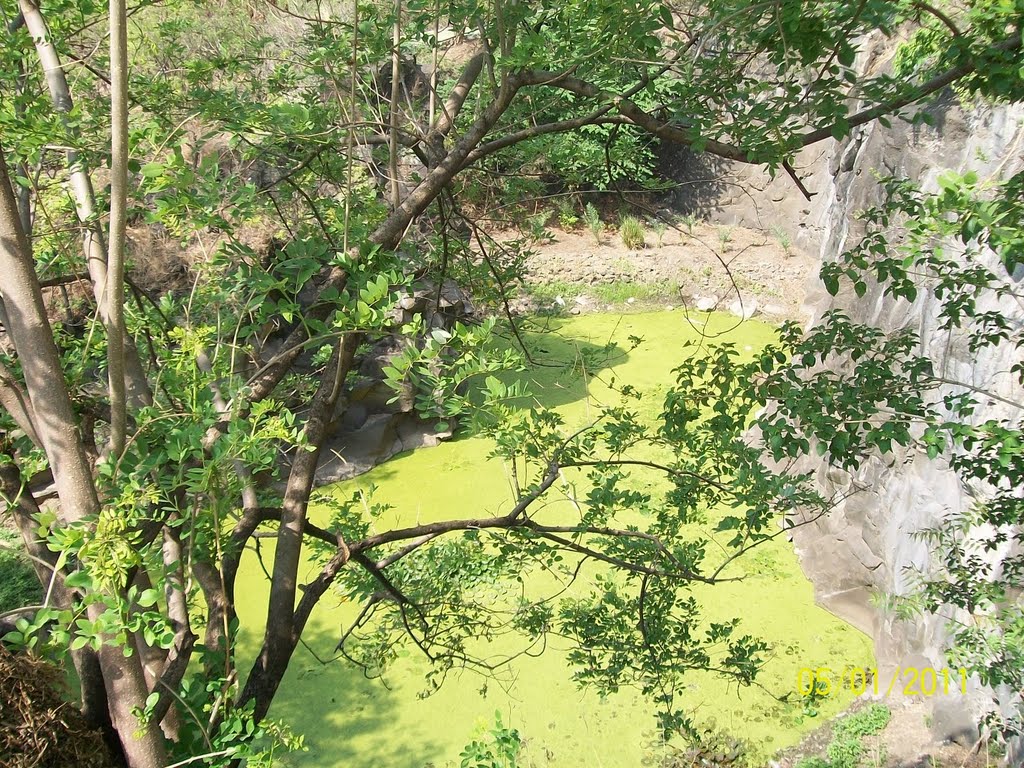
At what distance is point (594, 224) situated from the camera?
10602 mm

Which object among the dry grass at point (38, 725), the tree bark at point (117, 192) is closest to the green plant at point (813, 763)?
the dry grass at point (38, 725)

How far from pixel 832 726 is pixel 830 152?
7.60 m

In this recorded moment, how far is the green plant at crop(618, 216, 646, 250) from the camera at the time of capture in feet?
33.6

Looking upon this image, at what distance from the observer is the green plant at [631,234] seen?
33.6 feet

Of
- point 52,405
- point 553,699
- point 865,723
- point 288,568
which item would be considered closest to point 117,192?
point 52,405

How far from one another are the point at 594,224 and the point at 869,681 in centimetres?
745

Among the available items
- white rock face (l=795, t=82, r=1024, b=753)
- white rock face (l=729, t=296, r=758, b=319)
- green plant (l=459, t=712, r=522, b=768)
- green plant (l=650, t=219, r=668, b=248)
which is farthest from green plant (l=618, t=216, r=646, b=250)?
green plant (l=459, t=712, r=522, b=768)

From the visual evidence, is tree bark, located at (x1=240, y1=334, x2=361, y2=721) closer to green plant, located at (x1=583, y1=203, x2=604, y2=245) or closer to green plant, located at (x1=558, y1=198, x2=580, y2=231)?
green plant, located at (x1=558, y1=198, x2=580, y2=231)

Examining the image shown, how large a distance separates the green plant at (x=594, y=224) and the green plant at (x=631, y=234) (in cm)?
33

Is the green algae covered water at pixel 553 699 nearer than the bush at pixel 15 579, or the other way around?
the green algae covered water at pixel 553 699

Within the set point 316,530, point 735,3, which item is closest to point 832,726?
point 316,530

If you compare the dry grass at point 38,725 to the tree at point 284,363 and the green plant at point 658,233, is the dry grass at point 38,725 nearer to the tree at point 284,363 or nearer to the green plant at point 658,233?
the tree at point 284,363

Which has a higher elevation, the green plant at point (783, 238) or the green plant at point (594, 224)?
the green plant at point (594, 224)

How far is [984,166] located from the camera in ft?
12.5
